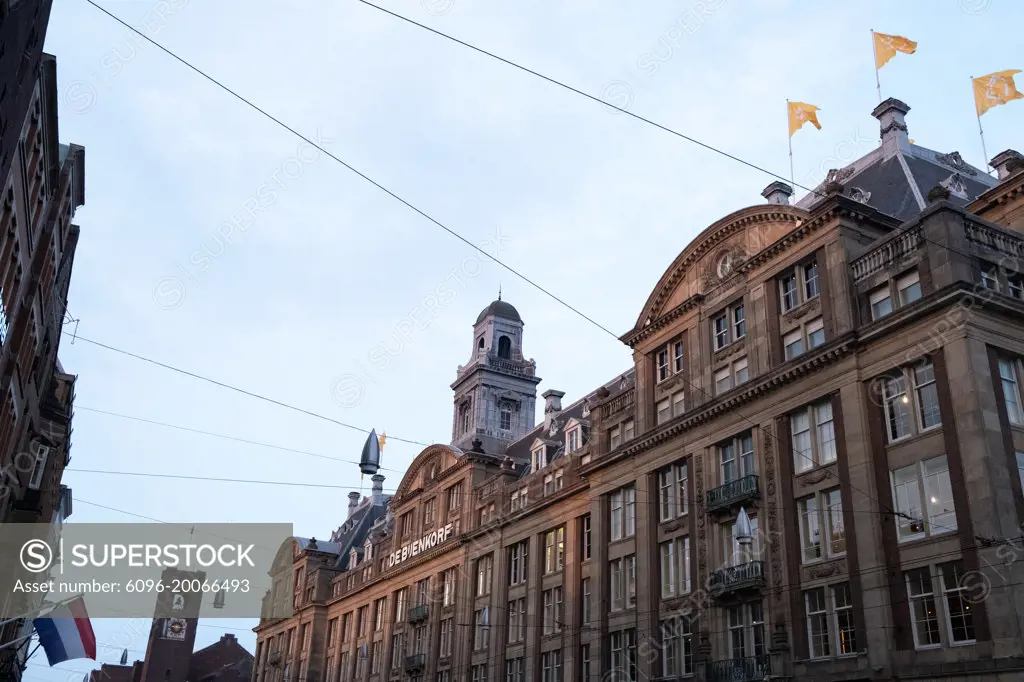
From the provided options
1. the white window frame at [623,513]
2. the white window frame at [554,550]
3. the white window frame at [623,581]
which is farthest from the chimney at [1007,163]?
the white window frame at [554,550]

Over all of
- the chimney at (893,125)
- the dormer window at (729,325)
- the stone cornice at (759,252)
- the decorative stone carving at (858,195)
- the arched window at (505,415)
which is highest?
the arched window at (505,415)

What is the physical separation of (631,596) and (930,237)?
2116 centimetres

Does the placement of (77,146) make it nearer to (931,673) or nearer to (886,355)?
(886,355)

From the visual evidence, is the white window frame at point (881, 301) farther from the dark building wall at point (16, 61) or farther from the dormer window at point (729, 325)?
the dark building wall at point (16, 61)

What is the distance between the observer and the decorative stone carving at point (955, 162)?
43.1m

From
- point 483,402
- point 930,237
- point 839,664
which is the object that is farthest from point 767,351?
point 483,402

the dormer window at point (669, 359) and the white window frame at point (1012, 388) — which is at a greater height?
the dormer window at point (669, 359)

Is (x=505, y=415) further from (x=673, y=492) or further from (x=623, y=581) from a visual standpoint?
(x=673, y=492)

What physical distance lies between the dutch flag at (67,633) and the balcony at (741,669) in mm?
24243

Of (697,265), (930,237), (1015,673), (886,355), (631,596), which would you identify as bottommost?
(1015,673)

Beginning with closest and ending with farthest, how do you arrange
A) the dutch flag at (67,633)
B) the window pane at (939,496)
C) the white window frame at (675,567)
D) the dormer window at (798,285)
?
the window pane at (939,496)
the dutch flag at (67,633)
the dormer window at (798,285)
the white window frame at (675,567)

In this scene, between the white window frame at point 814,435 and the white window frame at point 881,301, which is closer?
the white window frame at point 881,301

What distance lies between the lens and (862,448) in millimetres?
32875

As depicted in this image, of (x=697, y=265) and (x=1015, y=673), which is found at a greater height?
(x=697, y=265)
